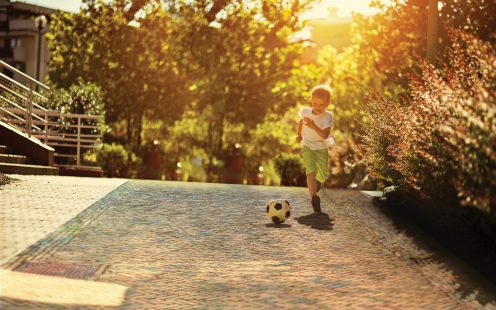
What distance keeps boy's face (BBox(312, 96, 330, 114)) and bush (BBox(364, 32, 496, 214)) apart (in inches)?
40.6

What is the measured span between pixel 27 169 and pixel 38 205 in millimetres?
6692

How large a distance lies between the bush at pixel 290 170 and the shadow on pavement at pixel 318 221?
1117 centimetres

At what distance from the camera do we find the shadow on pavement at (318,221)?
1195cm

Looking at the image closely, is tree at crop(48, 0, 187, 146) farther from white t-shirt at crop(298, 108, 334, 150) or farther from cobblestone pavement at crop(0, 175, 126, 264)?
white t-shirt at crop(298, 108, 334, 150)

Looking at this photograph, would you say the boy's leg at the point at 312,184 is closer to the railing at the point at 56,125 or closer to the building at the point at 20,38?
the railing at the point at 56,125

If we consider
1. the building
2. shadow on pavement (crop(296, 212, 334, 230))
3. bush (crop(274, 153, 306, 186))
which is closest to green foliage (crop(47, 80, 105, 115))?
bush (crop(274, 153, 306, 186))

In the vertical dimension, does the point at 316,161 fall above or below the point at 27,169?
above

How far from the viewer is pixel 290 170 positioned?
81.0 feet

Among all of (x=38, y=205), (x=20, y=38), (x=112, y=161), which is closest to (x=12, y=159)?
(x=112, y=161)

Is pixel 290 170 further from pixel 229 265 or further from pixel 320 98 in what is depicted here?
pixel 229 265

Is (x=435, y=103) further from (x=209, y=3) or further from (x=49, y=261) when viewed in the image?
(x=209, y=3)

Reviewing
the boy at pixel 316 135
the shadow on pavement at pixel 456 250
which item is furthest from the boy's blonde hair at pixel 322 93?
the shadow on pavement at pixel 456 250

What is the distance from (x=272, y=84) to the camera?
3512 cm

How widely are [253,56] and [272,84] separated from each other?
135 cm
